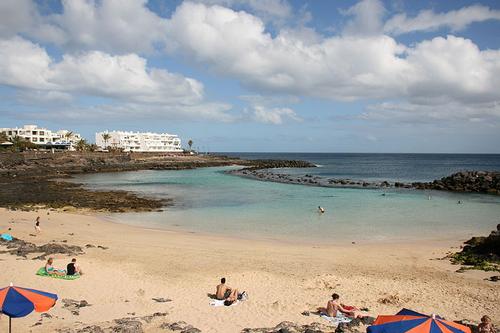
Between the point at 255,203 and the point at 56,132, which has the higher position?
the point at 56,132

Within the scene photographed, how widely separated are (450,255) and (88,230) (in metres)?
20.8

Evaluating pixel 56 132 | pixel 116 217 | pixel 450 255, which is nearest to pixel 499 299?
pixel 450 255

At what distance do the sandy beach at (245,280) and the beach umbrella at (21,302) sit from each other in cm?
194

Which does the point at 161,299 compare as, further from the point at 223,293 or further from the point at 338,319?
the point at 338,319

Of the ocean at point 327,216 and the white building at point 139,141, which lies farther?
the white building at point 139,141

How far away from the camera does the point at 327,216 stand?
1248 inches

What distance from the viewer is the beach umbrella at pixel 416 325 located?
25.0 feet

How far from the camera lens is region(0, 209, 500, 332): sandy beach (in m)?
11.7

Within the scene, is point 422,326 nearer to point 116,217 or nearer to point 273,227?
point 273,227

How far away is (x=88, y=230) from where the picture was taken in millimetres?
24391

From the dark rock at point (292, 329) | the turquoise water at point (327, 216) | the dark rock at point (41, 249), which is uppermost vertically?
the dark rock at point (41, 249)

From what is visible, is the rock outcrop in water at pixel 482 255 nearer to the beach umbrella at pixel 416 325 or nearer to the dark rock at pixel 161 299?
the beach umbrella at pixel 416 325

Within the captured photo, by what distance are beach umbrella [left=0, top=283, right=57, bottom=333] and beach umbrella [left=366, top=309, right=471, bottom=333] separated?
23.7 feet

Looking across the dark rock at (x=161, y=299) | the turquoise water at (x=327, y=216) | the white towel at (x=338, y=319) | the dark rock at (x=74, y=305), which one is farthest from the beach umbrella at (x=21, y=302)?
the turquoise water at (x=327, y=216)
